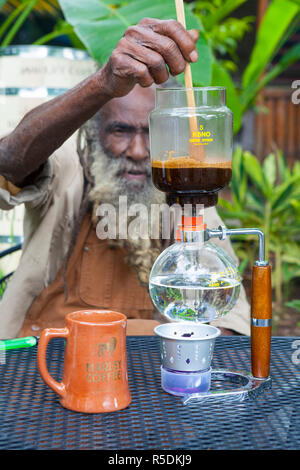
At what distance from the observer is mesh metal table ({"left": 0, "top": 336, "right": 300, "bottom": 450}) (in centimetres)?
102

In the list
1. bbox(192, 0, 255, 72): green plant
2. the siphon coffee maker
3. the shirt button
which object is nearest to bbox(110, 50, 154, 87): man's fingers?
the siphon coffee maker

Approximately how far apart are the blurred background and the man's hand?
0.95m

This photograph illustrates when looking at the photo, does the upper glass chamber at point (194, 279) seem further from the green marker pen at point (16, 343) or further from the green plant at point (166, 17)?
the green plant at point (166, 17)

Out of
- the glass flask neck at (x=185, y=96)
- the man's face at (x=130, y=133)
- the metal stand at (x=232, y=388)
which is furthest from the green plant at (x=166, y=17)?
the metal stand at (x=232, y=388)

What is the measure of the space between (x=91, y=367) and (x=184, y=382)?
20 cm

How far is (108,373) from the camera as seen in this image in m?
1.13

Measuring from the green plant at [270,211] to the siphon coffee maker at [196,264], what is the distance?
9.73 feet

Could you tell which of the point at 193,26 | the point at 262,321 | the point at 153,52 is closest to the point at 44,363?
the point at 262,321

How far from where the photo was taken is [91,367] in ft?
3.70

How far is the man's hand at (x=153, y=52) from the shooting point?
1303 mm

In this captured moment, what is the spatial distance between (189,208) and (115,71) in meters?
0.37

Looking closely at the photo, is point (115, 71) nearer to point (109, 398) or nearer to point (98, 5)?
point (109, 398)

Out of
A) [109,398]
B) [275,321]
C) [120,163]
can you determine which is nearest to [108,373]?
[109,398]

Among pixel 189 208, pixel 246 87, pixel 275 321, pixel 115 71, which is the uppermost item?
pixel 246 87
